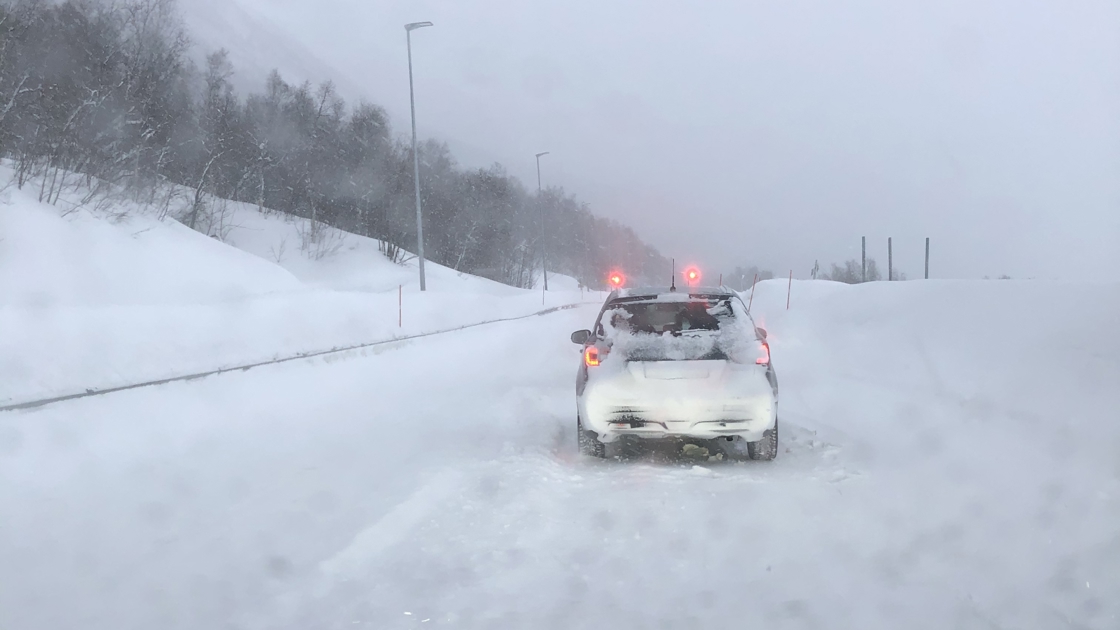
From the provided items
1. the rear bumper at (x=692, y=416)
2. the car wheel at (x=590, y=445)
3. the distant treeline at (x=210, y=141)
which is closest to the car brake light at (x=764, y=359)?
the rear bumper at (x=692, y=416)

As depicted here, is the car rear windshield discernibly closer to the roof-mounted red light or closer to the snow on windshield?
the snow on windshield

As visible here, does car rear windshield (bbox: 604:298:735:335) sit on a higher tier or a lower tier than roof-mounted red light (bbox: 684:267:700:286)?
higher

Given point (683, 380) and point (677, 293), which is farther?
point (677, 293)

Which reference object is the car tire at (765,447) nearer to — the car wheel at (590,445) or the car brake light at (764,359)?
the car brake light at (764,359)

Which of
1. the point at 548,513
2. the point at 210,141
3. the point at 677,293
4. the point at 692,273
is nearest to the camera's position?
the point at 548,513

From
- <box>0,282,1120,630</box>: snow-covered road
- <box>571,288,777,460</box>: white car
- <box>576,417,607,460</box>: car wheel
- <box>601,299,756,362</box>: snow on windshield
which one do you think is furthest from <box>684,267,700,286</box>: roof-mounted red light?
<box>576,417,607,460</box>: car wheel

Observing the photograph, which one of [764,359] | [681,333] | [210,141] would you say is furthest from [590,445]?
[210,141]

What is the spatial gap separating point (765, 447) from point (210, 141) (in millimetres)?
51686

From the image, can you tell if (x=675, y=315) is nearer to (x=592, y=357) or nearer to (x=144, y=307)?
(x=592, y=357)

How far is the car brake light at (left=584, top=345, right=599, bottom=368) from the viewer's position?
6.88 meters

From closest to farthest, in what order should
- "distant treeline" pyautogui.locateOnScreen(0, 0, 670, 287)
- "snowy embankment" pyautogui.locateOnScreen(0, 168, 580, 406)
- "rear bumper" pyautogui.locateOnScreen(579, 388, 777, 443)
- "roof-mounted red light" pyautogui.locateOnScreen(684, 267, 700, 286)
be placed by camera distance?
"rear bumper" pyautogui.locateOnScreen(579, 388, 777, 443), "snowy embankment" pyautogui.locateOnScreen(0, 168, 580, 406), "roof-mounted red light" pyautogui.locateOnScreen(684, 267, 700, 286), "distant treeline" pyautogui.locateOnScreen(0, 0, 670, 287)

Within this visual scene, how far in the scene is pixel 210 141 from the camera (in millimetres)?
51188

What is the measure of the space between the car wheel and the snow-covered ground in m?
0.36

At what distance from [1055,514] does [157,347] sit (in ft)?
35.6
